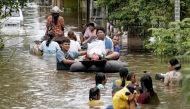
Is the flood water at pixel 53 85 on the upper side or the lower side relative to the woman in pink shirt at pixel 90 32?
lower

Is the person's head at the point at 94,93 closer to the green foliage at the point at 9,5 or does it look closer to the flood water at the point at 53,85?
the flood water at the point at 53,85

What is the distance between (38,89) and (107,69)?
2850mm

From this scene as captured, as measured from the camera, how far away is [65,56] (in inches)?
610

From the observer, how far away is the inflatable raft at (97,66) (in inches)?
591

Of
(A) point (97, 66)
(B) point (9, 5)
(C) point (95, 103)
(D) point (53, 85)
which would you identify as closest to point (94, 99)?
(C) point (95, 103)

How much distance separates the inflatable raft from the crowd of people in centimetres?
32

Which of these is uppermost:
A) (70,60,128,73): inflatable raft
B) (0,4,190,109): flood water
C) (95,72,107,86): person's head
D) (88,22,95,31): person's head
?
(88,22,95,31): person's head

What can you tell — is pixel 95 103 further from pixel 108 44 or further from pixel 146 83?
pixel 108 44

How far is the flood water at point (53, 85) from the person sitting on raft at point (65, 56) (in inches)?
10.2

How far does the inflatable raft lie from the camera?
49.2 ft

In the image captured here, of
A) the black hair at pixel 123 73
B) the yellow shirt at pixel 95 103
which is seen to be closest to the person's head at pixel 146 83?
the black hair at pixel 123 73

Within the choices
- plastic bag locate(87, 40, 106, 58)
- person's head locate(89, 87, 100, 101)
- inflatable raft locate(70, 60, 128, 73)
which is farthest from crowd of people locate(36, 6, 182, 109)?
inflatable raft locate(70, 60, 128, 73)

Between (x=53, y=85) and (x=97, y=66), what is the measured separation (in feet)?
7.01

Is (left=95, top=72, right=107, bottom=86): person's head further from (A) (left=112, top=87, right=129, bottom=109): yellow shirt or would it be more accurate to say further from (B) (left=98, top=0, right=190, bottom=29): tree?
(B) (left=98, top=0, right=190, bottom=29): tree
